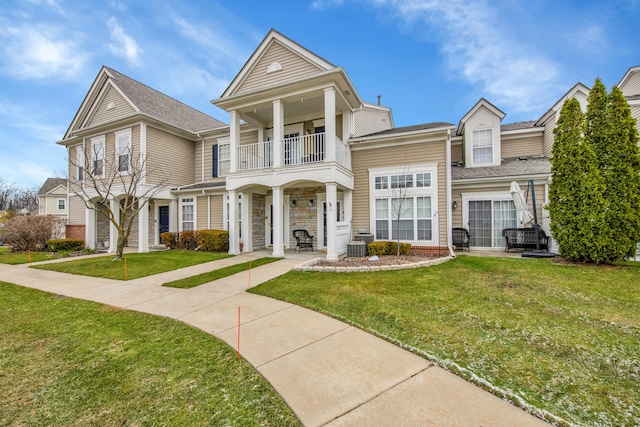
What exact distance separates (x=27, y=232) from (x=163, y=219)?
5788 mm

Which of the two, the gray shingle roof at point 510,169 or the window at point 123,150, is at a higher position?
the window at point 123,150

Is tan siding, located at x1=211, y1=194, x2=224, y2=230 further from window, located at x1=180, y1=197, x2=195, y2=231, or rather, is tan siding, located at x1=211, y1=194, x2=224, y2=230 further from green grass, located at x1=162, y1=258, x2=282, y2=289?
green grass, located at x1=162, y1=258, x2=282, y2=289

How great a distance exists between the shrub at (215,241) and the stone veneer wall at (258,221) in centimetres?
127

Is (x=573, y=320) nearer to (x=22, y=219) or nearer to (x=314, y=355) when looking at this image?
(x=314, y=355)

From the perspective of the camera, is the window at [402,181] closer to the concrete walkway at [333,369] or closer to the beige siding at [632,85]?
the concrete walkway at [333,369]

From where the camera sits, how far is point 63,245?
13.5 meters

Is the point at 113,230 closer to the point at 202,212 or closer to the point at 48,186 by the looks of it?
the point at 202,212

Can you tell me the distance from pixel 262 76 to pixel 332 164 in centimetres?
502

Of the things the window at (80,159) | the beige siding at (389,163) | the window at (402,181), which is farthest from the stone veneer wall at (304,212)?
the window at (80,159)

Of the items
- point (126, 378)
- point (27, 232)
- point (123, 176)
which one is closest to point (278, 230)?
point (126, 378)

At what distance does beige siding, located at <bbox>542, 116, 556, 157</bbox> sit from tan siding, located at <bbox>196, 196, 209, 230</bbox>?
16995 mm

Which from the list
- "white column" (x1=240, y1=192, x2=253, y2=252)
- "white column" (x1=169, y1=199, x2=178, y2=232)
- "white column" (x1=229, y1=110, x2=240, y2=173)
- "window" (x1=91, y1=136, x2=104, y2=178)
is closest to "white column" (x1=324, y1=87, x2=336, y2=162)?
"white column" (x1=229, y1=110, x2=240, y2=173)

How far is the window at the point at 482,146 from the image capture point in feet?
Result: 42.4

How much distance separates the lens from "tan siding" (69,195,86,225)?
16.2 meters
